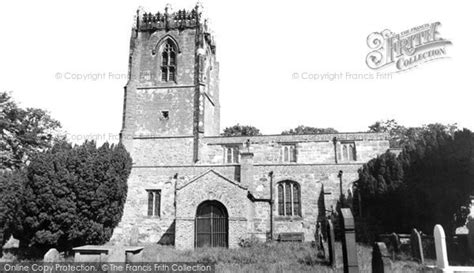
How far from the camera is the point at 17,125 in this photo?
32312mm

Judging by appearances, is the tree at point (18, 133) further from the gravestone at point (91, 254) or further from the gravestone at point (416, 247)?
the gravestone at point (416, 247)

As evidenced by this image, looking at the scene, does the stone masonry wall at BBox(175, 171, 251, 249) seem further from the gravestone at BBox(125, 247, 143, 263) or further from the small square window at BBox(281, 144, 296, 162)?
the small square window at BBox(281, 144, 296, 162)

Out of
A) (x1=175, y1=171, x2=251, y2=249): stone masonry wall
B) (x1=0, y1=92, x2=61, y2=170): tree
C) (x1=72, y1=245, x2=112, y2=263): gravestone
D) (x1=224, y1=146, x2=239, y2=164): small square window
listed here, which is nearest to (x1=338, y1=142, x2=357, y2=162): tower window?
(x1=224, y1=146, x2=239, y2=164): small square window

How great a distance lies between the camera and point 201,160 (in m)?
27.7

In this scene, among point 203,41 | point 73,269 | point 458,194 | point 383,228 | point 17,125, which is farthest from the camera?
point 17,125

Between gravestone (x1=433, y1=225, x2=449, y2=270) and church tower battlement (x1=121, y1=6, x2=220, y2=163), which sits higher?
church tower battlement (x1=121, y1=6, x2=220, y2=163)

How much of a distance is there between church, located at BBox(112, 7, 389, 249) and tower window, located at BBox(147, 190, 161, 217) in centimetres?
7

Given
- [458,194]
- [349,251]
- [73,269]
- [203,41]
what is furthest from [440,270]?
[203,41]

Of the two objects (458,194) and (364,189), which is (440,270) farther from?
(364,189)

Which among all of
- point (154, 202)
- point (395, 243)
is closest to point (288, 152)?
point (154, 202)

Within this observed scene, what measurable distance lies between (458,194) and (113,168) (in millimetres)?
17770

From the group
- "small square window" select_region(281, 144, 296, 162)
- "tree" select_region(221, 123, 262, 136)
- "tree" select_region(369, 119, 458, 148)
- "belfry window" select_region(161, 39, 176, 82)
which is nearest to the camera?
"small square window" select_region(281, 144, 296, 162)

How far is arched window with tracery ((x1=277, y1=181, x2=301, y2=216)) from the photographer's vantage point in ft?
78.3

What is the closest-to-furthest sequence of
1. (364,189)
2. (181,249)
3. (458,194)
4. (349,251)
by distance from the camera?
(349,251)
(458,194)
(181,249)
(364,189)
